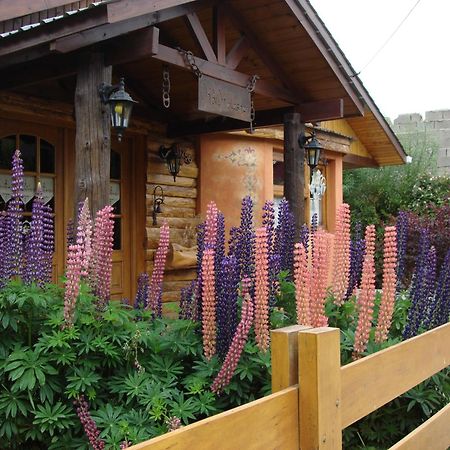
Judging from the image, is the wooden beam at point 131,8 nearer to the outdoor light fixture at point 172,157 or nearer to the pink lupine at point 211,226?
the pink lupine at point 211,226

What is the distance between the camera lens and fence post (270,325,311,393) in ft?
6.06

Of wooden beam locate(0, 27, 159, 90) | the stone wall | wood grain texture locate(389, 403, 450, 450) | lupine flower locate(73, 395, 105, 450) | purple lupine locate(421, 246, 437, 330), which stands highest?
the stone wall

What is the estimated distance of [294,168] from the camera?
6895 mm

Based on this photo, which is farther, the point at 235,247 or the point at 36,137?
the point at 36,137

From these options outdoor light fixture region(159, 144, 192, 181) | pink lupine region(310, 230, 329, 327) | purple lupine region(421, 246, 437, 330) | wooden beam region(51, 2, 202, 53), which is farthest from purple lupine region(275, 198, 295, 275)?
outdoor light fixture region(159, 144, 192, 181)

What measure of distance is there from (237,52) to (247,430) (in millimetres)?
5142

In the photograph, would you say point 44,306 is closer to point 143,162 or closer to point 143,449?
point 143,449

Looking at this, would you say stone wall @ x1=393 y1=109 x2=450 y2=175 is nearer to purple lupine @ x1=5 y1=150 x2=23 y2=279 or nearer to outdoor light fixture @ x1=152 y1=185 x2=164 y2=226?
outdoor light fixture @ x1=152 y1=185 x2=164 y2=226

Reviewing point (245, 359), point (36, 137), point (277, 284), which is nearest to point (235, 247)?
point (277, 284)

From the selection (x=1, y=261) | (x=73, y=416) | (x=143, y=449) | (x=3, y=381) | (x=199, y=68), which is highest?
(x=199, y=68)

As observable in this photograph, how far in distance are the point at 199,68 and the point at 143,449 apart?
4502mm

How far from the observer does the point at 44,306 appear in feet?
8.41

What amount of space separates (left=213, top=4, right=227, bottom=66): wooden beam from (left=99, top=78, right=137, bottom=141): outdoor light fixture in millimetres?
1512

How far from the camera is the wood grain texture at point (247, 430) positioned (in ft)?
4.66
